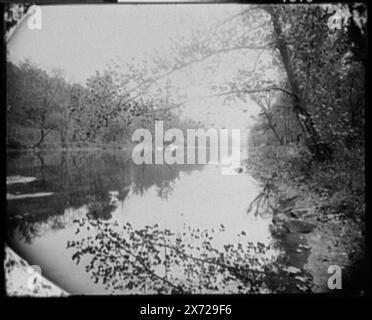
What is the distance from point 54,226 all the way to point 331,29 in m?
2.33

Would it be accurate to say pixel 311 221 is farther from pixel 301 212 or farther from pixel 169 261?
pixel 169 261

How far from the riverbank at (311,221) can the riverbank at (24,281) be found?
5.18ft

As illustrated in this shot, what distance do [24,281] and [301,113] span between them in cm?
224

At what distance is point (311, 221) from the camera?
196cm

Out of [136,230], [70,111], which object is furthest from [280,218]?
[70,111]

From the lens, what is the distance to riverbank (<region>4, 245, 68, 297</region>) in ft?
6.39

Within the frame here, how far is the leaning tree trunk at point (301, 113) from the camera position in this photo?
1.99m

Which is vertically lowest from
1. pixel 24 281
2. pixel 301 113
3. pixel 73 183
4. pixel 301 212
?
pixel 24 281

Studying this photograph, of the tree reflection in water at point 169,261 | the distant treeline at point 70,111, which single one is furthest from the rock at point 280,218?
the distant treeline at point 70,111

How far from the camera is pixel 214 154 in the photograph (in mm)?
1969

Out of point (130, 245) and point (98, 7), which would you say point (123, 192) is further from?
point (98, 7)

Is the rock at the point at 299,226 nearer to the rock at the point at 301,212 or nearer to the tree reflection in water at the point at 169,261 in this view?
the rock at the point at 301,212

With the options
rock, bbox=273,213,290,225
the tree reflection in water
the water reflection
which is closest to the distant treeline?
the water reflection

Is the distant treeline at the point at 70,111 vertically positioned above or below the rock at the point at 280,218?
above
